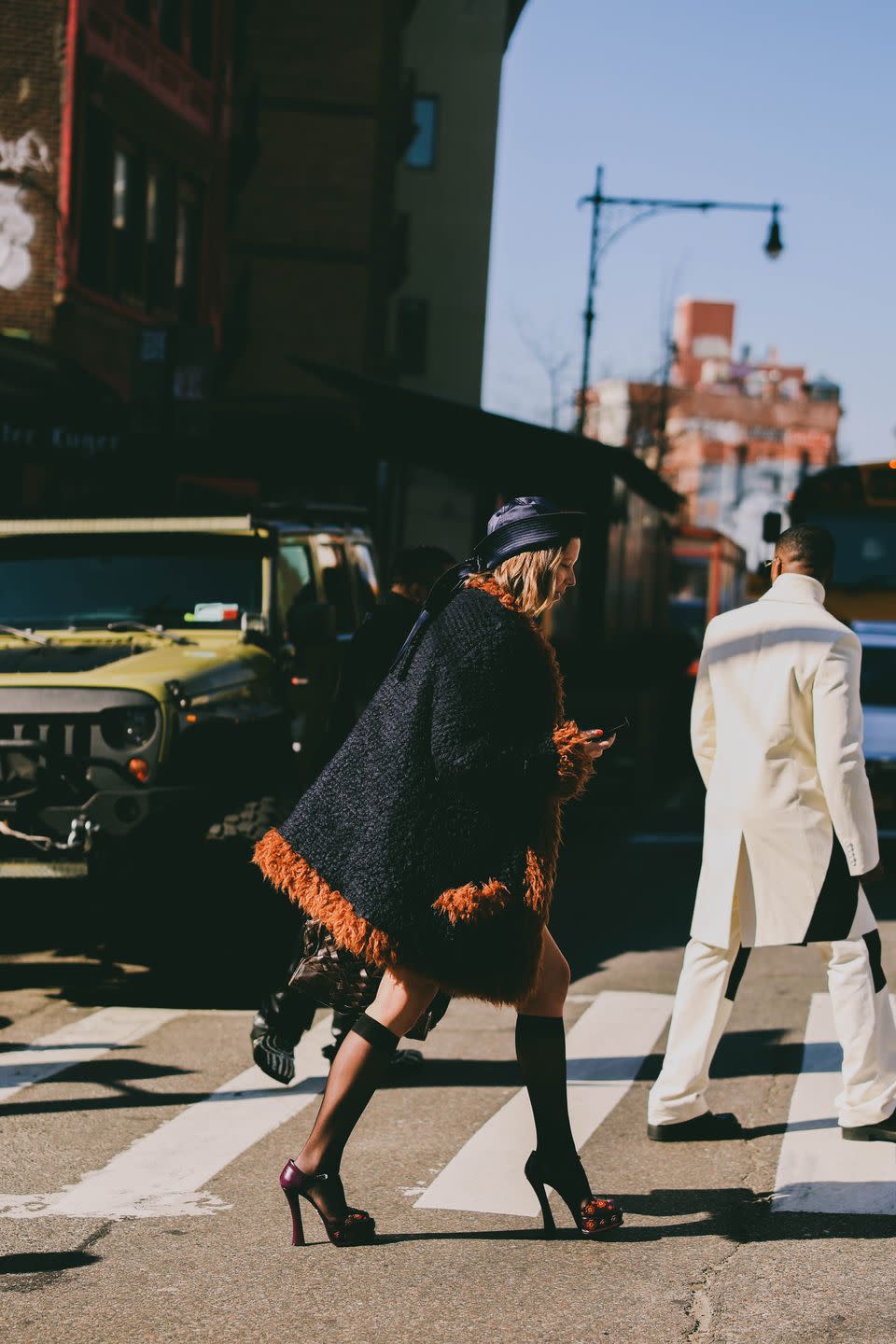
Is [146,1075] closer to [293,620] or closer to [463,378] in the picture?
[293,620]

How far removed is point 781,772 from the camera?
18.8ft

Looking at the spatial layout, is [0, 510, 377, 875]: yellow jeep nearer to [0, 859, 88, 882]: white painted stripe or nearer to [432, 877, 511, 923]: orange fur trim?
[0, 859, 88, 882]: white painted stripe

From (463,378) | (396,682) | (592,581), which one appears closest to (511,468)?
(592,581)

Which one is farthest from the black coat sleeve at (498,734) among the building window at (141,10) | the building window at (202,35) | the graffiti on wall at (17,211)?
the building window at (202,35)

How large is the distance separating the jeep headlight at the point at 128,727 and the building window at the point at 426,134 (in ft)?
135

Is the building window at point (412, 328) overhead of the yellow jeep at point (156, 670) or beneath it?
overhead

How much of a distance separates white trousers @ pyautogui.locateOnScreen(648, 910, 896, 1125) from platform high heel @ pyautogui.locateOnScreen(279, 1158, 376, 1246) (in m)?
1.40

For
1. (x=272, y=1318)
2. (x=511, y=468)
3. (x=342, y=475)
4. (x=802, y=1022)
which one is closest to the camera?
(x=272, y=1318)

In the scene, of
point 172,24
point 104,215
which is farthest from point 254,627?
point 172,24

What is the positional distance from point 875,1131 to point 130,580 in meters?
4.89

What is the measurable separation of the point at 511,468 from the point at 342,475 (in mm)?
12473

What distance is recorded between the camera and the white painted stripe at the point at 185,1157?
202 inches

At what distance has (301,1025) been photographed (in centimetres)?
544

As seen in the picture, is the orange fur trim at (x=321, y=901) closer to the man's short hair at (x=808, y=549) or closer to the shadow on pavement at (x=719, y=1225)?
the shadow on pavement at (x=719, y=1225)
